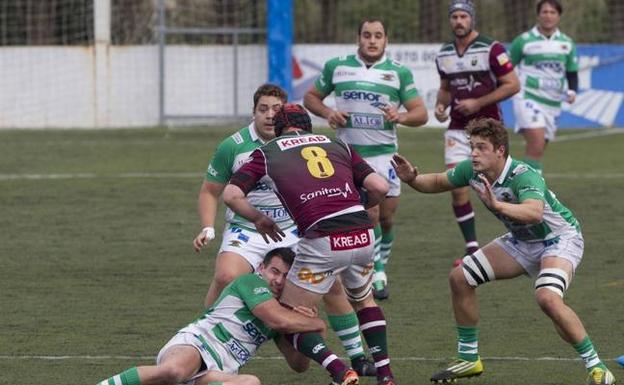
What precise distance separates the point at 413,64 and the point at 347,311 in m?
18.8

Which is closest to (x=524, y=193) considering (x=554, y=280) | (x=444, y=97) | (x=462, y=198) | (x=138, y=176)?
(x=554, y=280)

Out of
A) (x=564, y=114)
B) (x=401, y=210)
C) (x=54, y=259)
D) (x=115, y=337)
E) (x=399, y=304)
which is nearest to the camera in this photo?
(x=115, y=337)

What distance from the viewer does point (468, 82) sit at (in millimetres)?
12570

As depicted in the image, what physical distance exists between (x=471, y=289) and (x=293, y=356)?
1.19 m

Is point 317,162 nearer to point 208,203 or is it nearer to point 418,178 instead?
point 418,178

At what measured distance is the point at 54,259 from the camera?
12.8 metres

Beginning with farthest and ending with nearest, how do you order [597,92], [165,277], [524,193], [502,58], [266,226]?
[597,92] < [502,58] < [165,277] < [524,193] < [266,226]

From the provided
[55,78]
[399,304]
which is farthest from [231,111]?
[399,304]

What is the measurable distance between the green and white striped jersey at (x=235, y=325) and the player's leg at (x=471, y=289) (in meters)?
1.29

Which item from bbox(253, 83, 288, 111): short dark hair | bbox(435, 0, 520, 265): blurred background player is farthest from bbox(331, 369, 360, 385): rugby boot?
bbox(435, 0, 520, 265): blurred background player

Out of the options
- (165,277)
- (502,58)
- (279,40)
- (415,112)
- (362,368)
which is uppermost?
(502,58)

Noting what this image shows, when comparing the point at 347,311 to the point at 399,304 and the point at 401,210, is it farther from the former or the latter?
the point at 401,210

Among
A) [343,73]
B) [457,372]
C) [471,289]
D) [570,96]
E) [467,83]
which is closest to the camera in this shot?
[457,372]

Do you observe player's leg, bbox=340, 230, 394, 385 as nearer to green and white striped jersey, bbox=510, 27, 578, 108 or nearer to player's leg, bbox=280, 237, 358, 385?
player's leg, bbox=280, 237, 358, 385
